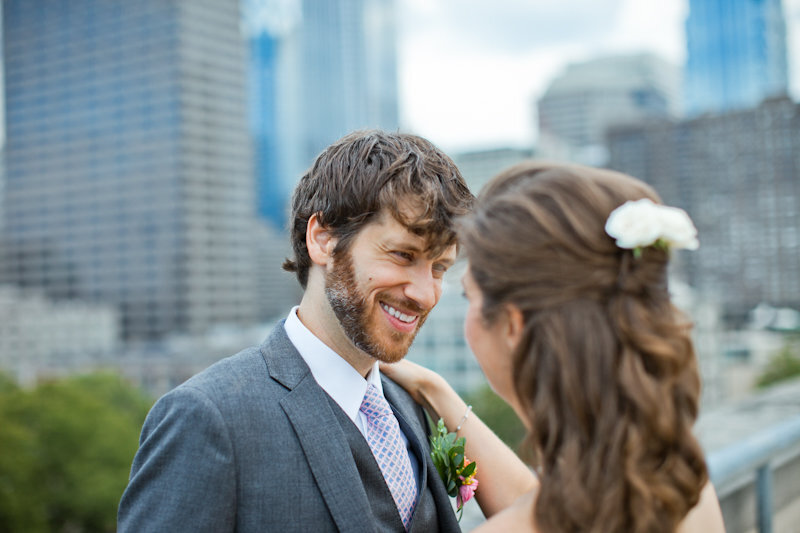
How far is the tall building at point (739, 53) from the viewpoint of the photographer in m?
191

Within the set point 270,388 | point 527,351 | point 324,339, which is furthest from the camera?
point 324,339

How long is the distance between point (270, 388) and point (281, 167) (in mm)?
200333

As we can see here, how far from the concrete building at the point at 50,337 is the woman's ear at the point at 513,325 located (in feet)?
258

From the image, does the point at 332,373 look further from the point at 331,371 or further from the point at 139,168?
the point at 139,168

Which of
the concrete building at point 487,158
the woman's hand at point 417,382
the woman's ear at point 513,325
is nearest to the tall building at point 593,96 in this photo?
the concrete building at point 487,158

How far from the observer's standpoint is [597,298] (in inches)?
62.7

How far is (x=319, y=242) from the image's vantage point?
2.39 metres

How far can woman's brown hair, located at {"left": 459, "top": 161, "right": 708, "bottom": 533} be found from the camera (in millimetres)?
1548

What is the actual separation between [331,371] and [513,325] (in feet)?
2.44

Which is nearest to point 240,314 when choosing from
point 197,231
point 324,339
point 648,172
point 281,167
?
point 197,231

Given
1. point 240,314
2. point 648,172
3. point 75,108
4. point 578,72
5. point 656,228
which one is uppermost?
point 578,72

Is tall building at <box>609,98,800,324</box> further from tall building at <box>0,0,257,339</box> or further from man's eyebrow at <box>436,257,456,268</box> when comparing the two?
man's eyebrow at <box>436,257,456,268</box>

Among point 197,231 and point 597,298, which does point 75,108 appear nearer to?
point 197,231

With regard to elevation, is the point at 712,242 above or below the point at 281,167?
below
